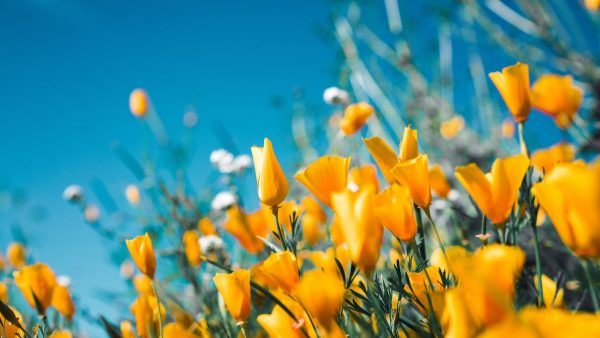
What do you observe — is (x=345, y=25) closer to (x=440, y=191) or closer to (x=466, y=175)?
(x=440, y=191)

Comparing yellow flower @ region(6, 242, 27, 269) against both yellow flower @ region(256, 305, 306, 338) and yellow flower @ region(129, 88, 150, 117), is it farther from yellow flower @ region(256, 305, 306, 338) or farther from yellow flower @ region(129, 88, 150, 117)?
yellow flower @ region(256, 305, 306, 338)

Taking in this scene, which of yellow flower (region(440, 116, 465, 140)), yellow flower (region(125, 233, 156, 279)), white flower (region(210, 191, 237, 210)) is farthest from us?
yellow flower (region(440, 116, 465, 140))

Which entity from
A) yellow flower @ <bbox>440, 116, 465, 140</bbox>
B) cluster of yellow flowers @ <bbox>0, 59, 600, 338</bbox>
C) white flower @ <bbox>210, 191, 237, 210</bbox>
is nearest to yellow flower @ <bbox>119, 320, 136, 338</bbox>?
cluster of yellow flowers @ <bbox>0, 59, 600, 338</bbox>

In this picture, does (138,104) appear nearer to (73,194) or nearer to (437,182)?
(73,194)

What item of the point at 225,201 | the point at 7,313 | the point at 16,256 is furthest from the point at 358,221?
the point at 16,256

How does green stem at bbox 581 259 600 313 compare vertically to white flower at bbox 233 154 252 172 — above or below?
below

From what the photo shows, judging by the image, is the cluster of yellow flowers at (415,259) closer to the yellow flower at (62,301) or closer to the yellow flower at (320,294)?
the yellow flower at (320,294)

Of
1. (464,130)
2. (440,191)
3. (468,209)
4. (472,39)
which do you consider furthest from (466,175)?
(464,130)
